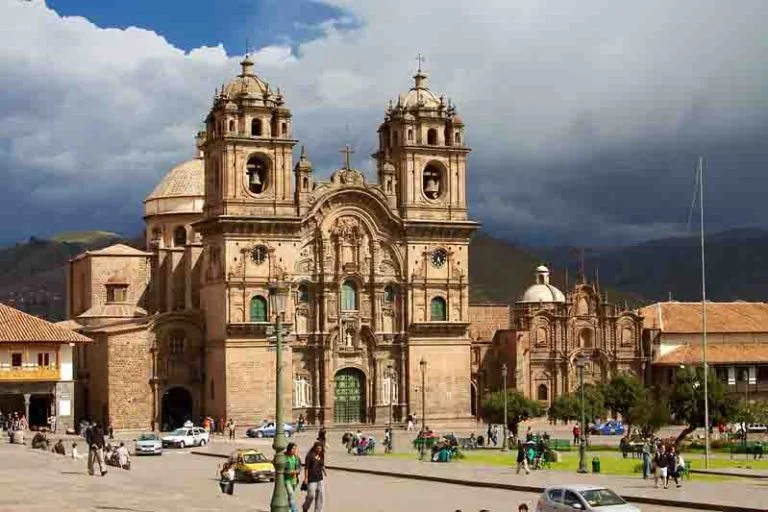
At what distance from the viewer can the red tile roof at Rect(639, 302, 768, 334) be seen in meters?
92.8

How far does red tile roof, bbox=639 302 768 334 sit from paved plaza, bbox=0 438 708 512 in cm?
4488

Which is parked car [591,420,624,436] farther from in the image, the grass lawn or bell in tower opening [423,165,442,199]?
the grass lawn

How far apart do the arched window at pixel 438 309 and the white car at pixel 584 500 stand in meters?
50.1


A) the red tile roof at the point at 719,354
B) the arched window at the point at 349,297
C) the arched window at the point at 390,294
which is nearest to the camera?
the arched window at the point at 349,297

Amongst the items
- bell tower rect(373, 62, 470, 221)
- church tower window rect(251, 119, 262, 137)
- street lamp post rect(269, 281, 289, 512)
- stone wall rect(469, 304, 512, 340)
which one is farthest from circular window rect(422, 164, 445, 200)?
street lamp post rect(269, 281, 289, 512)

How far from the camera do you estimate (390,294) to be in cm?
8312

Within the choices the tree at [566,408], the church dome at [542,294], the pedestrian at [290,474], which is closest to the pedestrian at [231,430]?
the tree at [566,408]

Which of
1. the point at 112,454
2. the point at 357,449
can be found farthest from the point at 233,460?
the point at 357,449

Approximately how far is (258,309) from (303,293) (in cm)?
313

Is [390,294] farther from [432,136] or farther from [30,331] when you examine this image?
[30,331]

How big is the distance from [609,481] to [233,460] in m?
11.2

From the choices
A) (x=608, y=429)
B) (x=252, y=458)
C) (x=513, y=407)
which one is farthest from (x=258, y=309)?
(x=252, y=458)

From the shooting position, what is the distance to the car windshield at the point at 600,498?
106 feet

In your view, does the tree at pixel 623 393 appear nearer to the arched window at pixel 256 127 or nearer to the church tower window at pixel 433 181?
the church tower window at pixel 433 181
